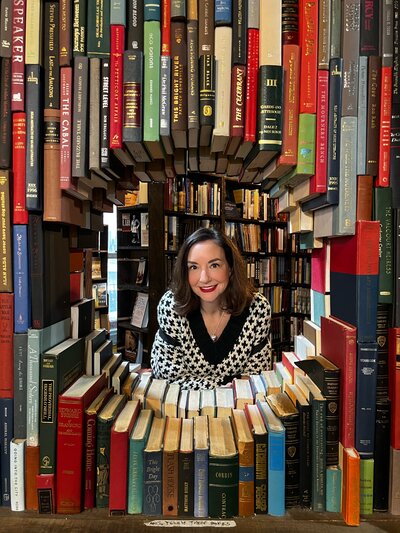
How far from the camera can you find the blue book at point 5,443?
0.85 meters

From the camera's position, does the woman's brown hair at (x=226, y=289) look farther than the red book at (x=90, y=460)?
Yes

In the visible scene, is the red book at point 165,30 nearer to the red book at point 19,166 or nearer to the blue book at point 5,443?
the red book at point 19,166

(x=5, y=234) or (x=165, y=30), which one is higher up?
(x=165, y=30)

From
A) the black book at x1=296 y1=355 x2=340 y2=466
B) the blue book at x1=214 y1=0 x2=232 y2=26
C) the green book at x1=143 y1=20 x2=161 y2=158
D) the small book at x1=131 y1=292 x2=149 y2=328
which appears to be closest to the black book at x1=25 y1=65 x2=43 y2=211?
the green book at x1=143 y1=20 x2=161 y2=158

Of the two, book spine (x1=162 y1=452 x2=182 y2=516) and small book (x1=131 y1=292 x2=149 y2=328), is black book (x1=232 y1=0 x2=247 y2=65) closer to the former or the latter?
book spine (x1=162 y1=452 x2=182 y2=516)

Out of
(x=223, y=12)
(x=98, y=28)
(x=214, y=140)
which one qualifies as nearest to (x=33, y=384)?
(x=214, y=140)

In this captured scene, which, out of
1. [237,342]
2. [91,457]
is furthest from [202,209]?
[91,457]

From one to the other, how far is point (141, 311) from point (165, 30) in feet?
8.56

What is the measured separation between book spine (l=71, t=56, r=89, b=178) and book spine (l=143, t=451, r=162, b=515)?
59cm

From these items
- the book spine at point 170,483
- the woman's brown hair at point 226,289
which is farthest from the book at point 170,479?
the woman's brown hair at point 226,289

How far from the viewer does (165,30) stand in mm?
843

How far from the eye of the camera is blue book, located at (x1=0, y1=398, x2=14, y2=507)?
85 cm

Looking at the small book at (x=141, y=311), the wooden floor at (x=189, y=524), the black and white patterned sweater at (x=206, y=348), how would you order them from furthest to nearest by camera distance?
1. the small book at (x=141, y=311)
2. the black and white patterned sweater at (x=206, y=348)
3. the wooden floor at (x=189, y=524)

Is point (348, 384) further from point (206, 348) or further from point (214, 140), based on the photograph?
point (206, 348)
